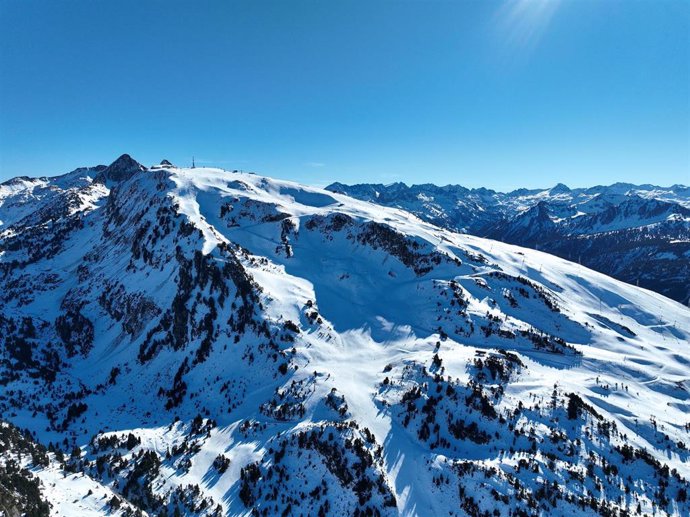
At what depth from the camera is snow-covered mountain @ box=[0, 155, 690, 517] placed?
74.5m

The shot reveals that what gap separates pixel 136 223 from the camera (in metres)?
190

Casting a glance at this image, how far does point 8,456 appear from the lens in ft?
255

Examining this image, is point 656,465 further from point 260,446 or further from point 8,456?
point 8,456

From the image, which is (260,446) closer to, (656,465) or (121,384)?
(121,384)

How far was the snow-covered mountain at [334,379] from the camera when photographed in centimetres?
7450

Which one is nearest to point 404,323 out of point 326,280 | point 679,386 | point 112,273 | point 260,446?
point 326,280

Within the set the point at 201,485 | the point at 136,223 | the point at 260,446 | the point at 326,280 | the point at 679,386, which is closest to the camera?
the point at 201,485

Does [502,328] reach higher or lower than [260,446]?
higher

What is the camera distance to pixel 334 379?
99.1 metres

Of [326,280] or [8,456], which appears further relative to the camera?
[326,280]

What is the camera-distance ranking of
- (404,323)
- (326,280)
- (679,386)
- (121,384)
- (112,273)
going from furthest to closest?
(112,273) < (326,280) < (404,323) < (121,384) < (679,386)

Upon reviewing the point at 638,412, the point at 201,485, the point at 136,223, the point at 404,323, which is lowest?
the point at 201,485

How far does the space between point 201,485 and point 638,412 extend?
9839cm

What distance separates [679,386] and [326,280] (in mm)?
110021
